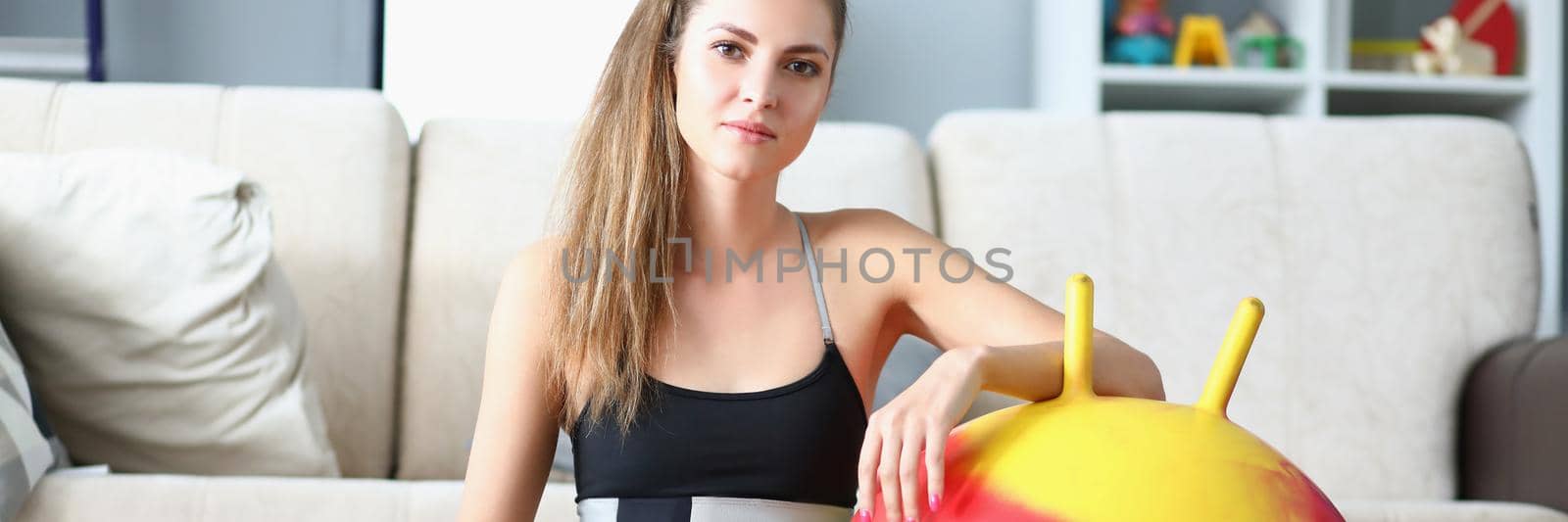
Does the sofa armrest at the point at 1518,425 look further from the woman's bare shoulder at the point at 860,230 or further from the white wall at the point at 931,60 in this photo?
the white wall at the point at 931,60

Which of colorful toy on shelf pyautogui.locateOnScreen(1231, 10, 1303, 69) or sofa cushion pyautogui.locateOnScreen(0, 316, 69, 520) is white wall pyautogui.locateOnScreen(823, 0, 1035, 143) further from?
sofa cushion pyautogui.locateOnScreen(0, 316, 69, 520)

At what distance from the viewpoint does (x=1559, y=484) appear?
5.65ft

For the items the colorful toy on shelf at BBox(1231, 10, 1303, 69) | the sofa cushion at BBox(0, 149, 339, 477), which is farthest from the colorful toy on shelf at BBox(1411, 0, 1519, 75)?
the sofa cushion at BBox(0, 149, 339, 477)

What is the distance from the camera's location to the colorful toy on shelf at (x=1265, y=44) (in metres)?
2.85

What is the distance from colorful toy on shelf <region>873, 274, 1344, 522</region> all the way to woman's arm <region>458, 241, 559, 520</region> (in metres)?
0.37

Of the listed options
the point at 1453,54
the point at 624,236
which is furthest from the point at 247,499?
the point at 1453,54

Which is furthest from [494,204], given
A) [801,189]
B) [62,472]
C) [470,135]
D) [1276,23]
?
[1276,23]

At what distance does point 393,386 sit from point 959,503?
1.42m

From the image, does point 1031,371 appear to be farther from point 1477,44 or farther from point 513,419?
point 1477,44

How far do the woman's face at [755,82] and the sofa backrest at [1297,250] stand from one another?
110cm

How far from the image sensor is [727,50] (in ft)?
3.10

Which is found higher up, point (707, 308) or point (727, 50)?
point (727, 50)

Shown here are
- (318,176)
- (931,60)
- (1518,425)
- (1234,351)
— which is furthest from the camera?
(931,60)

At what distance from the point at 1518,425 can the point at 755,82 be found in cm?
143
